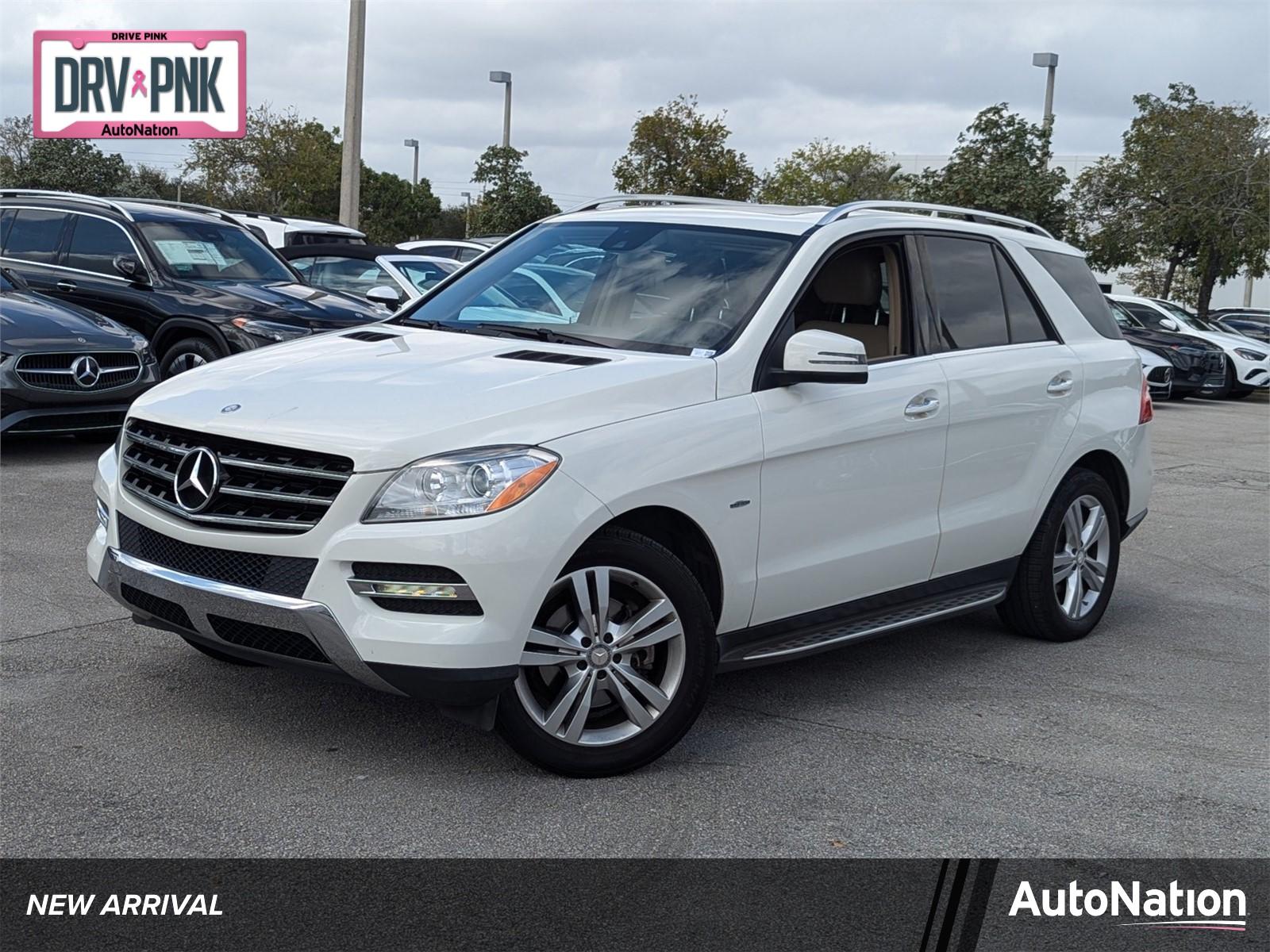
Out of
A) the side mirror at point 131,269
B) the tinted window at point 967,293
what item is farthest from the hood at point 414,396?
the side mirror at point 131,269

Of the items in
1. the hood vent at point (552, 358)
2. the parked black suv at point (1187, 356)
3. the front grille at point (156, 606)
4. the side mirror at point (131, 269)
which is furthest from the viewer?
the parked black suv at point (1187, 356)

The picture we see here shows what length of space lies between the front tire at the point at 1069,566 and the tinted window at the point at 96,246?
857cm

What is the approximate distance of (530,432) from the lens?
14.1ft

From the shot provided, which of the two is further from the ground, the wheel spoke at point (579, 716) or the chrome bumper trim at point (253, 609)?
the chrome bumper trim at point (253, 609)

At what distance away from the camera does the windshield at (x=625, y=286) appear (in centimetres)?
523

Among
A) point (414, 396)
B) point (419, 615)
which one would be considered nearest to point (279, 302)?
point (414, 396)

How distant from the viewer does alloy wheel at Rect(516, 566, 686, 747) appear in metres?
4.38

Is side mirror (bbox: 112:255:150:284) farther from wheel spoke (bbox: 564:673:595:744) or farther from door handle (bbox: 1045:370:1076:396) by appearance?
wheel spoke (bbox: 564:673:595:744)

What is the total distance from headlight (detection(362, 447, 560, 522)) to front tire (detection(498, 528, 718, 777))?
1.04 ft

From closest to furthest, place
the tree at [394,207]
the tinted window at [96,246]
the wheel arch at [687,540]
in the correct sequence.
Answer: the wheel arch at [687,540], the tinted window at [96,246], the tree at [394,207]

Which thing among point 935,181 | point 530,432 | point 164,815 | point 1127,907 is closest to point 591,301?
point 530,432

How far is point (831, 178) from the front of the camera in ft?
179

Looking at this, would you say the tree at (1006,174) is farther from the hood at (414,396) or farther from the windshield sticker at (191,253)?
the hood at (414,396)

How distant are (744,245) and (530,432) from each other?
158 cm
